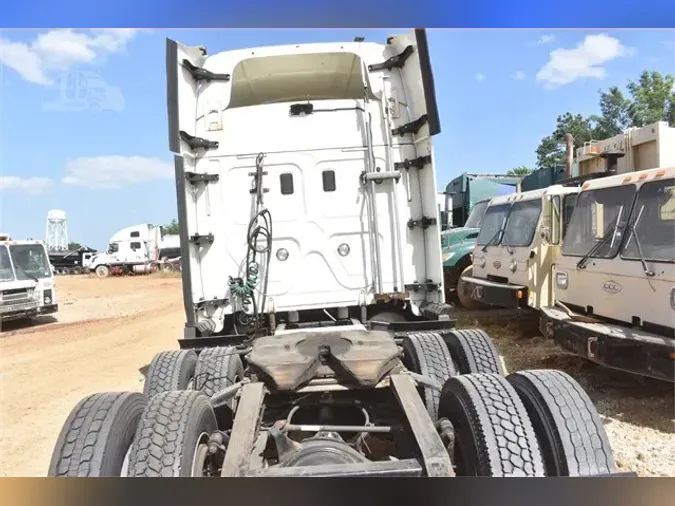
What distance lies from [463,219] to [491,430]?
1098 centimetres

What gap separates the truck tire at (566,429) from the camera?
2236mm

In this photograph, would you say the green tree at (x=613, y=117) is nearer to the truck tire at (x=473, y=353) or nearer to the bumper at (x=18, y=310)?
the truck tire at (x=473, y=353)

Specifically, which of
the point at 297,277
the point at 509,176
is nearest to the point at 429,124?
the point at 297,277

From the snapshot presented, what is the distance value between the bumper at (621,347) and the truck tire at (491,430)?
6.43ft

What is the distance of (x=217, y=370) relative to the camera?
161 inches

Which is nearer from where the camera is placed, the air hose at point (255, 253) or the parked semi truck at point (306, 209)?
the parked semi truck at point (306, 209)

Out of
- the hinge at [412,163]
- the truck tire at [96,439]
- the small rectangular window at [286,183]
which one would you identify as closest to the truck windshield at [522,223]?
the hinge at [412,163]

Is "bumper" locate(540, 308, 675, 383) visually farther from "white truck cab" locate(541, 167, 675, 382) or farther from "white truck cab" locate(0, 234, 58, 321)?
"white truck cab" locate(0, 234, 58, 321)

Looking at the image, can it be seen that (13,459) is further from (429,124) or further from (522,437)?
(429,124)

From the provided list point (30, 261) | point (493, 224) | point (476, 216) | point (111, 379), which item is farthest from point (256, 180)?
point (30, 261)

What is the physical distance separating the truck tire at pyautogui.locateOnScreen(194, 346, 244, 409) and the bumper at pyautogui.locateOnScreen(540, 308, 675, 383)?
3.00 metres

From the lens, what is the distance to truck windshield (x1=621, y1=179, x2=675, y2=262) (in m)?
4.31

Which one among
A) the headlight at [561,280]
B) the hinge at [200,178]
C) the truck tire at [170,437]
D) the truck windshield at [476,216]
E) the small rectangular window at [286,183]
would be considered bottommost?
the truck tire at [170,437]

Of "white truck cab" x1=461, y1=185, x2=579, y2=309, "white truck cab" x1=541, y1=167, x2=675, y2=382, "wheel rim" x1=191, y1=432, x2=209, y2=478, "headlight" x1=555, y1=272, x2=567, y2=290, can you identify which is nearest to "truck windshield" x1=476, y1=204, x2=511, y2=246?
"white truck cab" x1=461, y1=185, x2=579, y2=309
